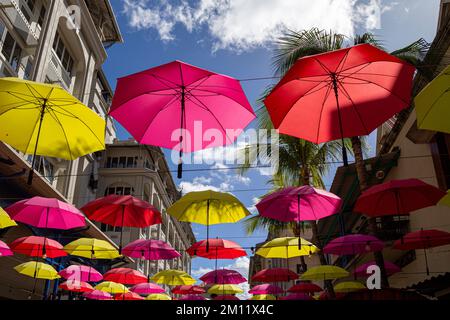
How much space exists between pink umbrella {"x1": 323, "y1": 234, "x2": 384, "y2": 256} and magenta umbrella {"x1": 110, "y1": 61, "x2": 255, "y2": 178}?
5832 millimetres

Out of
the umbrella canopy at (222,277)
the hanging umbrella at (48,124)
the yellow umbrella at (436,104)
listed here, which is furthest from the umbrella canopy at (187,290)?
the yellow umbrella at (436,104)

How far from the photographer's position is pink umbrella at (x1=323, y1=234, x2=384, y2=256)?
419 inches

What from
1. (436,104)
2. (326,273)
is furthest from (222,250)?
(436,104)

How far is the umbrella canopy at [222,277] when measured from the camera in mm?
15367

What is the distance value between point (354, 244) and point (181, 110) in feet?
23.5

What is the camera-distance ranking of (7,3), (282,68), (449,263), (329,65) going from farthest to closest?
(7,3) < (282,68) < (449,263) < (329,65)

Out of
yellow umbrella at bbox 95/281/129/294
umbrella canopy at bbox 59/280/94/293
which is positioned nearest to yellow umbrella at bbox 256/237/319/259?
yellow umbrella at bbox 95/281/129/294

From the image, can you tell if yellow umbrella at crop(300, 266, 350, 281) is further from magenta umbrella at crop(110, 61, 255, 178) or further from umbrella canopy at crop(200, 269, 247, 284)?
magenta umbrella at crop(110, 61, 255, 178)

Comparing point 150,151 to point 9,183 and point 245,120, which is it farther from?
point 245,120

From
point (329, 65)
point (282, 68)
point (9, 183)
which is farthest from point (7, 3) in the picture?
point (329, 65)

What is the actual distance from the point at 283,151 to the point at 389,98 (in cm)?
1281

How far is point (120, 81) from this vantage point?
251 inches

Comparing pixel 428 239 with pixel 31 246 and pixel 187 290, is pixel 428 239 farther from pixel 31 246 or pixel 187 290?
pixel 187 290

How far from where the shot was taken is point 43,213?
946cm
